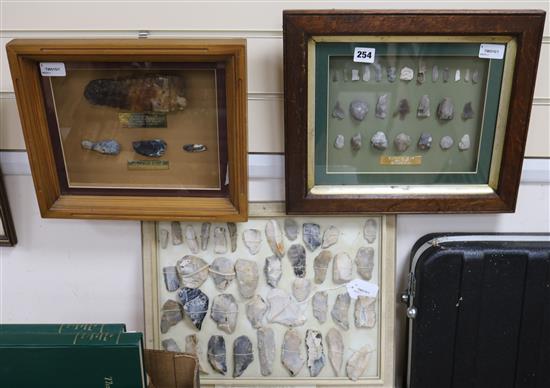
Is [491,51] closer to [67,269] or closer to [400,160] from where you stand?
[400,160]

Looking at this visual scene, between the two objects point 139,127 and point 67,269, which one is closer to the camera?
point 139,127

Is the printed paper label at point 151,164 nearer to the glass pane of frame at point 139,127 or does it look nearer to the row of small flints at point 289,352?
the glass pane of frame at point 139,127

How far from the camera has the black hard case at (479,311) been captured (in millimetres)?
1034

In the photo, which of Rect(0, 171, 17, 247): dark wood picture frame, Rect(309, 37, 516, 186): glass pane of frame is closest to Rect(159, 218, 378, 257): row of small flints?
Rect(309, 37, 516, 186): glass pane of frame

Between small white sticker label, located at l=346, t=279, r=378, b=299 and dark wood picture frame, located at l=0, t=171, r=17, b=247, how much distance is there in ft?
2.51

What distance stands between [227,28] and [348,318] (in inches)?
26.8

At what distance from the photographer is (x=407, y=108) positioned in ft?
3.29

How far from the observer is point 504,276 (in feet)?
3.41

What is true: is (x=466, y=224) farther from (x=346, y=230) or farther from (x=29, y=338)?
(x=29, y=338)

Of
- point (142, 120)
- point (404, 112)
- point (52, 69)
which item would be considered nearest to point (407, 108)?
point (404, 112)

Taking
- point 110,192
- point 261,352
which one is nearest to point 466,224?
point 261,352

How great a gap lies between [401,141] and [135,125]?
0.54 m

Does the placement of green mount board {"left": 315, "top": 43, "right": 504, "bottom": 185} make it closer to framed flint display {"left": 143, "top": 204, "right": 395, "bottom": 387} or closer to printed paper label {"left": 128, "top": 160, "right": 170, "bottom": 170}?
framed flint display {"left": 143, "top": 204, "right": 395, "bottom": 387}

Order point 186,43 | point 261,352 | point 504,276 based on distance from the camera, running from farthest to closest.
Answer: point 261,352, point 504,276, point 186,43
